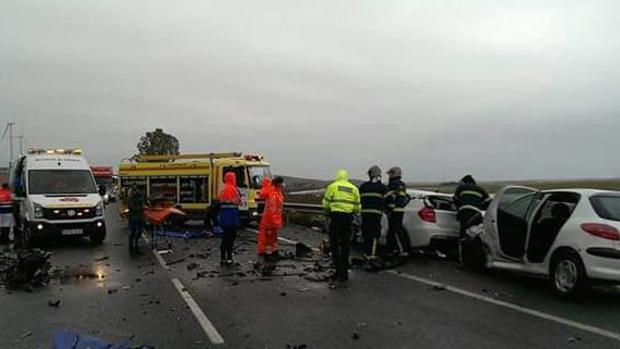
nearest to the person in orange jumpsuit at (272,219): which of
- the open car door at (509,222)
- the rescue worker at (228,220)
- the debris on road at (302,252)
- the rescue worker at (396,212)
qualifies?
the debris on road at (302,252)

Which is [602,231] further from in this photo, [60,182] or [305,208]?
[305,208]

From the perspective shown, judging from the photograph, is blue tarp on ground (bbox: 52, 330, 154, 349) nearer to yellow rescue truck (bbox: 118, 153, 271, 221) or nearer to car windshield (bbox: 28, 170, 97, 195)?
car windshield (bbox: 28, 170, 97, 195)

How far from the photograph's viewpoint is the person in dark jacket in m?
12.0

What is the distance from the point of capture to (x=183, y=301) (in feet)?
28.3

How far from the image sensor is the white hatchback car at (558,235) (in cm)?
807

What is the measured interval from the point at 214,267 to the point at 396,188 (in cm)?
398

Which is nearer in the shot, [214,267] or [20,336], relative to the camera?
[20,336]

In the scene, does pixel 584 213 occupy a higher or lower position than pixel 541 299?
higher

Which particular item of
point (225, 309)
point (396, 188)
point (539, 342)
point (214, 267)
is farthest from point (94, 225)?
point (539, 342)

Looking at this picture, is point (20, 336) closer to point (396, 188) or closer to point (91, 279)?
point (91, 279)

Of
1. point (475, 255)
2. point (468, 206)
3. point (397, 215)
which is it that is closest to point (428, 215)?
point (397, 215)

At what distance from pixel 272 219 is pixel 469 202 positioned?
400cm

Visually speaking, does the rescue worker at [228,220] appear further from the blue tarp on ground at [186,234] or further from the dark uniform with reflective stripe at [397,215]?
the blue tarp on ground at [186,234]

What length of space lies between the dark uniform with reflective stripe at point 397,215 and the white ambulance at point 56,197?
8007 millimetres
